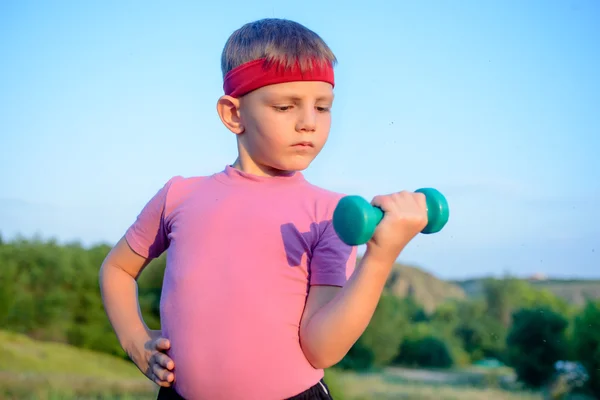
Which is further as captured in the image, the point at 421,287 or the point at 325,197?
the point at 421,287

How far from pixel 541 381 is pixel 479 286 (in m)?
3.61

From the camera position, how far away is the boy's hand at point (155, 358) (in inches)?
85.4

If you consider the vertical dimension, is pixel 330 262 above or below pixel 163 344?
above

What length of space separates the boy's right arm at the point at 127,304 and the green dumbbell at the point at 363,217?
33.6 inches

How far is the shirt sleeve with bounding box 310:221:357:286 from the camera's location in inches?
81.3

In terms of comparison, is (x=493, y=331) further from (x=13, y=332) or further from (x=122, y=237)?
(x=122, y=237)

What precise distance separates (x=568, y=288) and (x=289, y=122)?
12059mm

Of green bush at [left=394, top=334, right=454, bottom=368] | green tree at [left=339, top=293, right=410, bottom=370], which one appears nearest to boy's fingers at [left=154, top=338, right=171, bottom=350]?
green tree at [left=339, top=293, right=410, bottom=370]

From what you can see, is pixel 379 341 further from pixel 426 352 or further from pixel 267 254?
pixel 267 254

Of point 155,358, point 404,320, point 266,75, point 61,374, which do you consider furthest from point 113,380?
point 266,75

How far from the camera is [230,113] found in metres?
2.38

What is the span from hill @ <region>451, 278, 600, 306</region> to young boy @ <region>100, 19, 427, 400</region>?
9512 mm

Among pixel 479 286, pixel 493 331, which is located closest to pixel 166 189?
pixel 493 331

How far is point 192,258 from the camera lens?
2.17m
